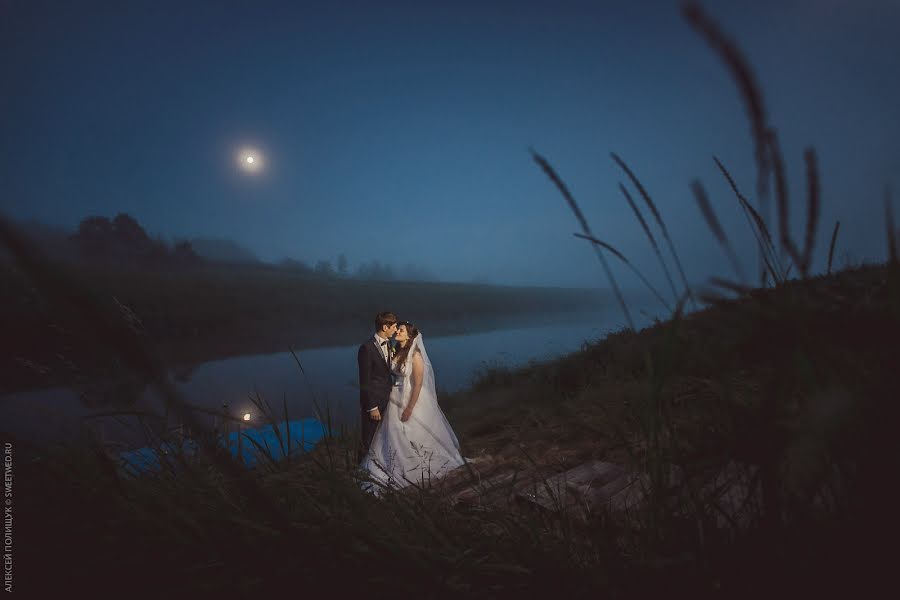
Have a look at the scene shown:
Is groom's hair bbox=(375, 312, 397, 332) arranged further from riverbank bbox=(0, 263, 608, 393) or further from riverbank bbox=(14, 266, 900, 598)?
riverbank bbox=(0, 263, 608, 393)

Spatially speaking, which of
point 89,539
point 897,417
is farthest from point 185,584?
point 897,417

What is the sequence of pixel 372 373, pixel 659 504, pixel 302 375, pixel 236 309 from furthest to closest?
pixel 236 309
pixel 302 375
pixel 372 373
pixel 659 504

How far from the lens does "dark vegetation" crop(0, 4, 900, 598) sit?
54cm

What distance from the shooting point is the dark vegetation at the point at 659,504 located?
1.77ft

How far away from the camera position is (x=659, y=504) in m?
0.91

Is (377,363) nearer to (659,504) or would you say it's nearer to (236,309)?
(659,504)

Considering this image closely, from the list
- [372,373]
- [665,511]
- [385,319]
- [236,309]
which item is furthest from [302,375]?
[236,309]

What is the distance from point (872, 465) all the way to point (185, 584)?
138cm

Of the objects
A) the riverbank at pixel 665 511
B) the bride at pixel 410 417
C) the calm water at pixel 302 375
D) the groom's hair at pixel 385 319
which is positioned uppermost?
the groom's hair at pixel 385 319

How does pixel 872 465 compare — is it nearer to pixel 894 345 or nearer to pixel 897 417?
pixel 897 417

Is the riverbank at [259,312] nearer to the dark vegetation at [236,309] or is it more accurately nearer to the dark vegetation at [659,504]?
the dark vegetation at [236,309]

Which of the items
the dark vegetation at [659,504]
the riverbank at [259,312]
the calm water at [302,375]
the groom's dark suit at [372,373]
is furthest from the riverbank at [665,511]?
the riverbank at [259,312]

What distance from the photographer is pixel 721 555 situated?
0.74 m

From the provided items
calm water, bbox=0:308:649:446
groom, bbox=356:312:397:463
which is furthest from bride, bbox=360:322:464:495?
calm water, bbox=0:308:649:446
